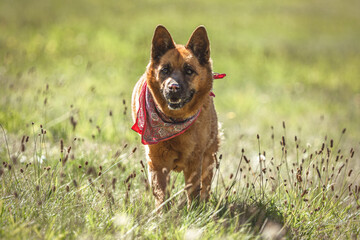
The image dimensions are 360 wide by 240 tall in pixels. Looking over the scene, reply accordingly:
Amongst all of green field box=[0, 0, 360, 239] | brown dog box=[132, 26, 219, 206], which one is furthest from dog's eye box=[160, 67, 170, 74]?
green field box=[0, 0, 360, 239]

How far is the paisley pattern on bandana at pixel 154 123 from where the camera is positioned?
340cm

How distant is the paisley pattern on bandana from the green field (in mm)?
363

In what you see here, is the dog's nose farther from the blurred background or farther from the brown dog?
the blurred background

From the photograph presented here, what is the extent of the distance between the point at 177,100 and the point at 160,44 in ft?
2.20

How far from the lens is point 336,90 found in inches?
468

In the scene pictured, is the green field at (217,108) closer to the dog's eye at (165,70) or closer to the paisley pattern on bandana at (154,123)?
the paisley pattern on bandana at (154,123)

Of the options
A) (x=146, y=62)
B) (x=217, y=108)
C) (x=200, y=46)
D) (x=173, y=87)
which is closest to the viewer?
(x=173, y=87)

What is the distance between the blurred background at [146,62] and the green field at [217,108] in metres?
0.05

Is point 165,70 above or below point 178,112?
above

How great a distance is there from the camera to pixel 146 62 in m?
10.7

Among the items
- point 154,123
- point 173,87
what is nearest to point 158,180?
point 154,123

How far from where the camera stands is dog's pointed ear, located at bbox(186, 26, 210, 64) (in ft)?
11.8

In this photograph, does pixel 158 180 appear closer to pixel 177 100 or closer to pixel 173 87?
pixel 177 100

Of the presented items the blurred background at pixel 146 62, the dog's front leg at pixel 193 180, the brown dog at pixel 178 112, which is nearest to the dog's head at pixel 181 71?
the brown dog at pixel 178 112
